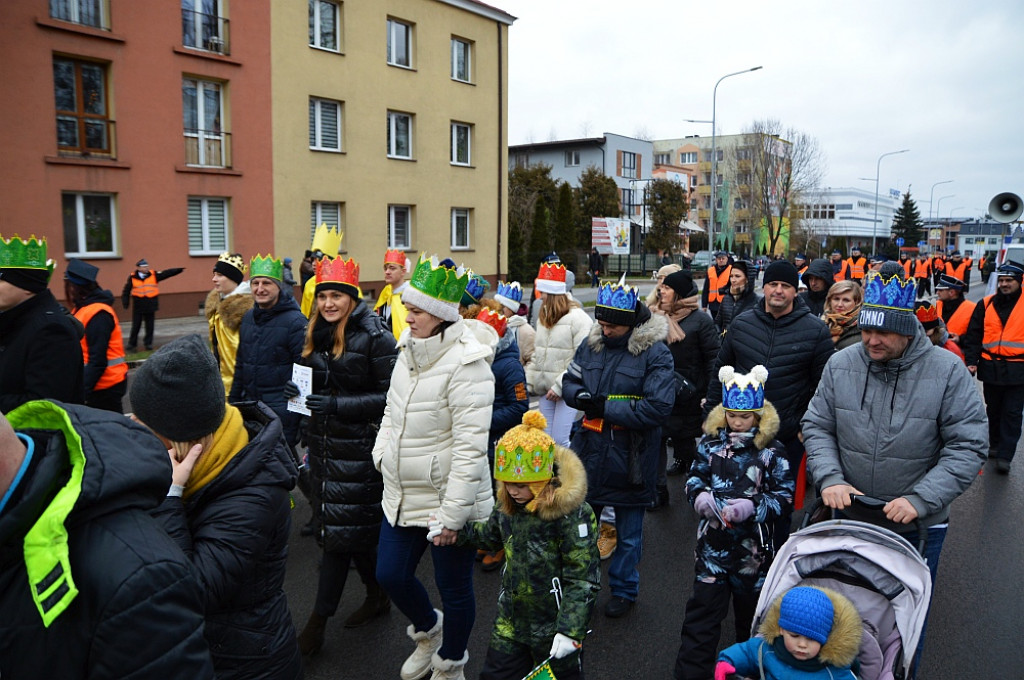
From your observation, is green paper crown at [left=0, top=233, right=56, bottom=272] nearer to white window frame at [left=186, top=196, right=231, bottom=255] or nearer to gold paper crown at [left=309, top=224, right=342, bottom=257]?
gold paper crown at [left=309, top=224, right=342, bottom=257]

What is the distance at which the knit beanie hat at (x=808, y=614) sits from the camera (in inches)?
116

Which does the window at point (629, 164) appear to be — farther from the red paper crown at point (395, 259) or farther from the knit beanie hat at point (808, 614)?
the knit beanie hat at point (808, 614)

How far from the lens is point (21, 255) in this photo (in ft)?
14.6

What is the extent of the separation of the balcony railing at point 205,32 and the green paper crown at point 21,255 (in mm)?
19622

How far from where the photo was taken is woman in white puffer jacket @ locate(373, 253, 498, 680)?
3.80 meters

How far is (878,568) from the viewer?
10.8 feet

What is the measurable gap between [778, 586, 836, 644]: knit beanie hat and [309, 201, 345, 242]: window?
23812mm

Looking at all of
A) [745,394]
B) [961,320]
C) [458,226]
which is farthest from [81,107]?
[745,394]

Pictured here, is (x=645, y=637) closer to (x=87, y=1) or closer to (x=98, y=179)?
(x=98, y=179)

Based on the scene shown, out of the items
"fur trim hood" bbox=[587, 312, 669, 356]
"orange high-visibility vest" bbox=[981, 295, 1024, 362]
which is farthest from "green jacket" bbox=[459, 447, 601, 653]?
"orange high-visibility vest" bbox=[981, 295, 1024, 362]

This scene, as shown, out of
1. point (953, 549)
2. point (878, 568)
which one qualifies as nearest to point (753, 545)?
point (878, 568)

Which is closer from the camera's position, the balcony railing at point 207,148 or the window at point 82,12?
the window at point 82,12

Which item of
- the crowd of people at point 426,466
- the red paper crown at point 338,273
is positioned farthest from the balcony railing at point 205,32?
the red paper crown at point 338,273

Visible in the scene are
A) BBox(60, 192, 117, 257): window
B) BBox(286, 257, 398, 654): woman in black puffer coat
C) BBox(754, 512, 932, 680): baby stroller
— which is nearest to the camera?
BBox(754, 512, 932, 680): baby stroller
